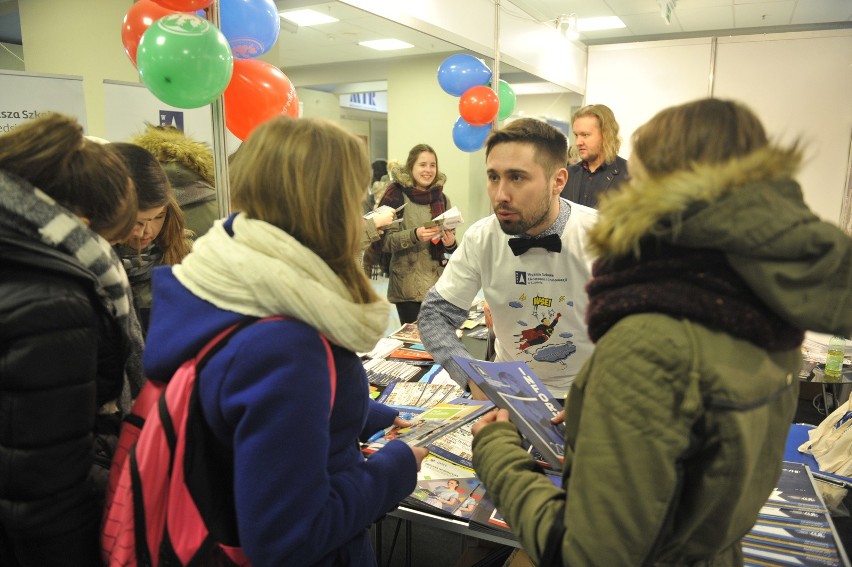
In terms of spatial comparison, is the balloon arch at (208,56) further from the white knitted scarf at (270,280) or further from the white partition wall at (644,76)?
the white partition wall at (644,76)

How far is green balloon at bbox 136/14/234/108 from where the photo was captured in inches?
76.6

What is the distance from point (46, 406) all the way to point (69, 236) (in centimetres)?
30

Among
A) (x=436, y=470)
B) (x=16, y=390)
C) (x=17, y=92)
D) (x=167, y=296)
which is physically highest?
(x=17, y=92)

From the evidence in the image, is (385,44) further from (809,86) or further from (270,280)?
(270,280)

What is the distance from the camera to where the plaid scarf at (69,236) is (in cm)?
93

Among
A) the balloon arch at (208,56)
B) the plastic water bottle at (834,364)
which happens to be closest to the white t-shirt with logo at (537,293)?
the balloon arch at (208,56)

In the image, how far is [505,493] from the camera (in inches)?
37.3

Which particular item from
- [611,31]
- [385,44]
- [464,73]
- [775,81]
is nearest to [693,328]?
[464,73]

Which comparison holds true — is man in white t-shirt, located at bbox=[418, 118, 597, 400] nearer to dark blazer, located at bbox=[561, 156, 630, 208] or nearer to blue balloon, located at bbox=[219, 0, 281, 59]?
blue balloon, located at bbox=[219, 0, 281, 59]

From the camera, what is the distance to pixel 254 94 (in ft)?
7.80

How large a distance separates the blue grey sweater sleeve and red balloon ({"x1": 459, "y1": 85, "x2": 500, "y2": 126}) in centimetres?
283

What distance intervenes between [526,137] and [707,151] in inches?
43.4

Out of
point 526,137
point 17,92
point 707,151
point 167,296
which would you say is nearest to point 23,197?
point 167,296

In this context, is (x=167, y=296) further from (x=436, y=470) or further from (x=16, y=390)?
(x=436, y=470)
